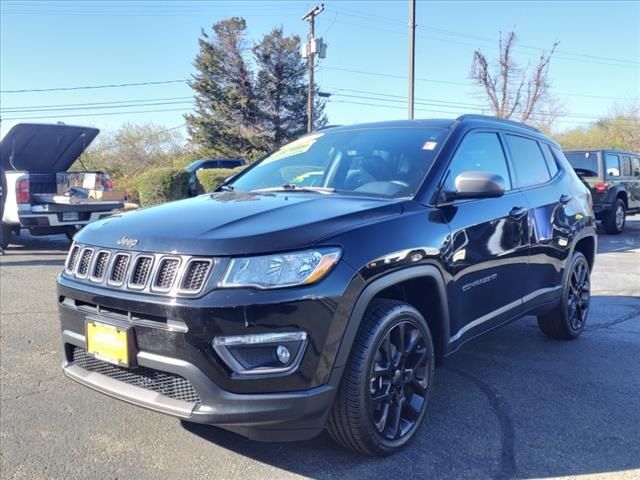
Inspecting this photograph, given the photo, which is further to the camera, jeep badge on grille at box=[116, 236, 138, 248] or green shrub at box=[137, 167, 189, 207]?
green shrub at box=[137, 167, 189, 207]

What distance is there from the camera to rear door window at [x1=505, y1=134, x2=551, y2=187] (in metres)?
4.33

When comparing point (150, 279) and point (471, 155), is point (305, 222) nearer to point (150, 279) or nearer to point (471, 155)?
point (150, 279)

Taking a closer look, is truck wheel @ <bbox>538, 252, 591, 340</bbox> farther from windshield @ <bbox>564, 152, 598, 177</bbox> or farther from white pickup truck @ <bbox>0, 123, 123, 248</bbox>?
windshield @ <bbox>564, 152, 598, 177</bbox>

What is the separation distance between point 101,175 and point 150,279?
8767 millimetres

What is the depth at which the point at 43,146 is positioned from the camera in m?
10.4

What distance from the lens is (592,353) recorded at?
468cm

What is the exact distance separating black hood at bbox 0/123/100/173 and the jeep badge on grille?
8.00 meters

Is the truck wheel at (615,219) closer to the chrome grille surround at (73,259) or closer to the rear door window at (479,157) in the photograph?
the rear door window at (479,157)

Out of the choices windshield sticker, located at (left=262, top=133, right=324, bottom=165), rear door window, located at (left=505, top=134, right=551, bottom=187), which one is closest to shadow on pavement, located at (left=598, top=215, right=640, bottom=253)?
rear door window, located at (left=505, top=134, right=551, bottom=187)

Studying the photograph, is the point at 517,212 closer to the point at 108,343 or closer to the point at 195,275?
the point at 195,275

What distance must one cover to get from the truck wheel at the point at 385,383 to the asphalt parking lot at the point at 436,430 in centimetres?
15

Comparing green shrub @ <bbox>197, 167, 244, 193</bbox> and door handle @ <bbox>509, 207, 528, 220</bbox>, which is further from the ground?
green shrub @ <bbox>197, 167, 244, 193</bbox>

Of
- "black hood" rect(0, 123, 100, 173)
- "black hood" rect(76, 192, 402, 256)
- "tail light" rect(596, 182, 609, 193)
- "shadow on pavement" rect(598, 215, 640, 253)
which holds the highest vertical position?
"black hood" rect(0, 123, 100, 173)

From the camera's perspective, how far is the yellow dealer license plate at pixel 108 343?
2.59 metres
